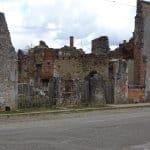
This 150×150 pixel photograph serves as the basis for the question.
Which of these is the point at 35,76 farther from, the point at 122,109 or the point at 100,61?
Answer: the point at 122,109

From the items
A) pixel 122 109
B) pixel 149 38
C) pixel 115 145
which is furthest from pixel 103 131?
pixel 149 38

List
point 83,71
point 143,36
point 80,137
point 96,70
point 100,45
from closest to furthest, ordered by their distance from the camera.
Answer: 1. point 80,137
2. point 143,36
3. point 96,70
4. point 83,71
5. point 100,45

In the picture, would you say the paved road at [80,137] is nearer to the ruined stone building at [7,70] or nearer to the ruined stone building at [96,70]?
the ruined stone building at [7,70]

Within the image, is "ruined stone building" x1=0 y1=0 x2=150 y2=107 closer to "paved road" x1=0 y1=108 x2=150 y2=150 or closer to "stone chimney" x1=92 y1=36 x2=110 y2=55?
"stone chimney" x1=92 y1=36 x2=110 y2=55

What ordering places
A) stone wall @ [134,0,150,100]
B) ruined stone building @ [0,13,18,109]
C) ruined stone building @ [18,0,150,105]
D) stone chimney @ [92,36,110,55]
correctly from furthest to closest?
stone chimney @ [92,36,110,55] < stone wall @ [134,0,150,100] < ruined stone building @ [18,0,150,105] < ruined stone building @ [0,13,18,109]

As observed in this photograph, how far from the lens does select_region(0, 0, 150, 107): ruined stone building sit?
28.0 metres

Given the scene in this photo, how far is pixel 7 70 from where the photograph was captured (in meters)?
27.7

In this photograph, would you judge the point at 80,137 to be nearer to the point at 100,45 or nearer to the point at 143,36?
the point at 143,36

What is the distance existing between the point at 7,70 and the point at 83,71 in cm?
1483

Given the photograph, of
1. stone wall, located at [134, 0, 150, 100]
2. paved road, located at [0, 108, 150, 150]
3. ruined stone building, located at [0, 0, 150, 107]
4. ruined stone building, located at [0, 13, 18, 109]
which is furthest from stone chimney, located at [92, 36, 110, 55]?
paved road, located at [0, 108, 150, 150]

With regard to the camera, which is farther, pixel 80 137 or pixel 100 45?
pixel 100 45

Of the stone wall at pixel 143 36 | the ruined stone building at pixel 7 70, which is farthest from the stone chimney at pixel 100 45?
the ruined stone building at pixel 7 70

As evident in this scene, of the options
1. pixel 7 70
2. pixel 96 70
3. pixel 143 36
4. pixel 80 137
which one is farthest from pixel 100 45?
pixel 80 137

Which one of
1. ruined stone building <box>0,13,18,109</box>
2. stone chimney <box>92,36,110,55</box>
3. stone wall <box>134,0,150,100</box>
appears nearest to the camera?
ruined stone building <box>0,13,18,109</box>
